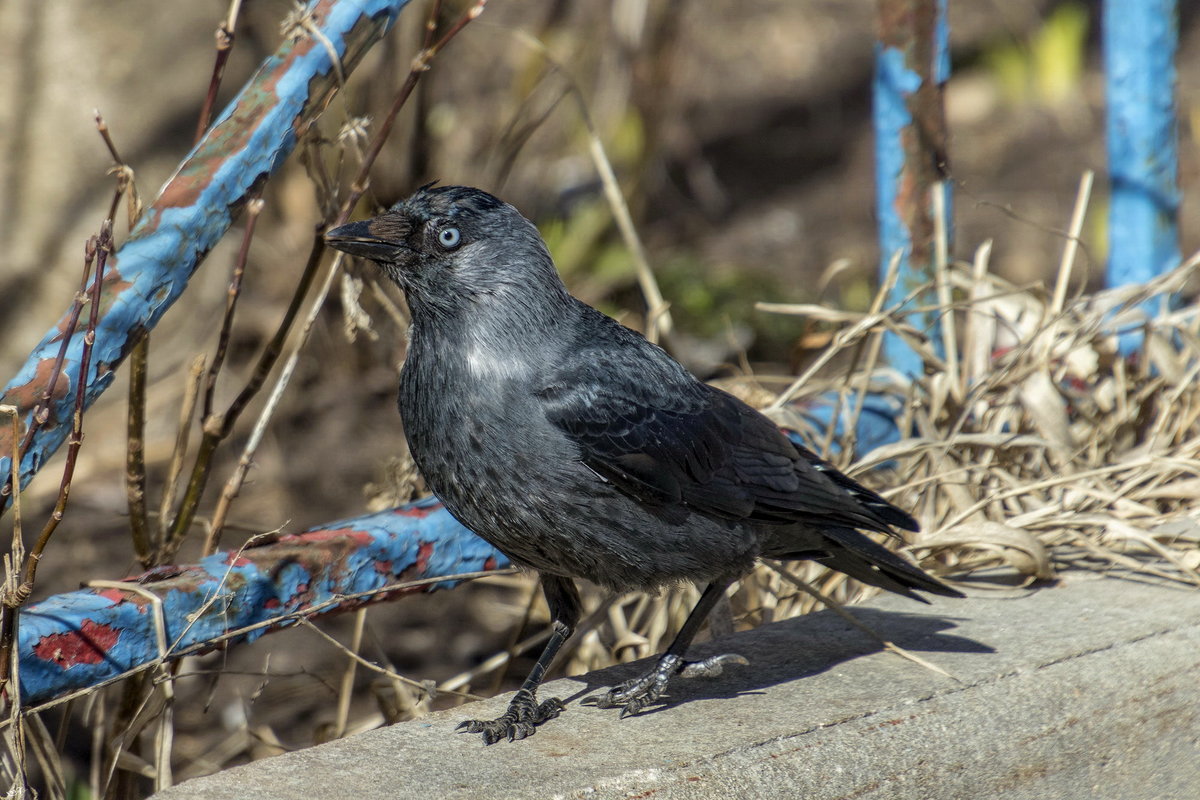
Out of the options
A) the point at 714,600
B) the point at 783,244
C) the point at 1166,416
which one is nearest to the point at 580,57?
the point at 783,244

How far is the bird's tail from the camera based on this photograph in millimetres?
2600

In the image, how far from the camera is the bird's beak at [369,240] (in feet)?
7.95

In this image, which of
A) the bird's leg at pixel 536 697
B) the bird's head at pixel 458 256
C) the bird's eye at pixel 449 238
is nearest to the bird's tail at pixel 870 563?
the bird's leg at pixel 536 697

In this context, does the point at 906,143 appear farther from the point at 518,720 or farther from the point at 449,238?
the point at 518,720

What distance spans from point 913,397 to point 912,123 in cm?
74

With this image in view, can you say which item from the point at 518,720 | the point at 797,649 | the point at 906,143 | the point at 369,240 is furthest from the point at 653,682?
the point at 906,143

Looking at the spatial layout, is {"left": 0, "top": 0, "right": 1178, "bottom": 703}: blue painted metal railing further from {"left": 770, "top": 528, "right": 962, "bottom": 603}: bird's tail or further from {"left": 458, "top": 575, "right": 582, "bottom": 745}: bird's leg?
{"left": 770, "top": 528, "right": 962, "bottom": 603}: bird's tail

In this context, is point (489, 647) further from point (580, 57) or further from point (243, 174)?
point (580, 57)

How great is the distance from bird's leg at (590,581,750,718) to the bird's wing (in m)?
0.27

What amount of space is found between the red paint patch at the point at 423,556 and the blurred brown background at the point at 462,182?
104cm

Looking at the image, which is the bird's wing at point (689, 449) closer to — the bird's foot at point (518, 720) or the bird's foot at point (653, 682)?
the bird's foot at point (653, 682)

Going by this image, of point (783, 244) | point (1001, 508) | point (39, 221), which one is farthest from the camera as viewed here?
point (783, 244)

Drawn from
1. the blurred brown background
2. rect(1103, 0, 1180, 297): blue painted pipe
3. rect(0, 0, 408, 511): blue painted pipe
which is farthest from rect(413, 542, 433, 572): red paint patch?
rect(1103, 0, 1180, 297): blue painted pipe

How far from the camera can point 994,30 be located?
7695 millimetres
